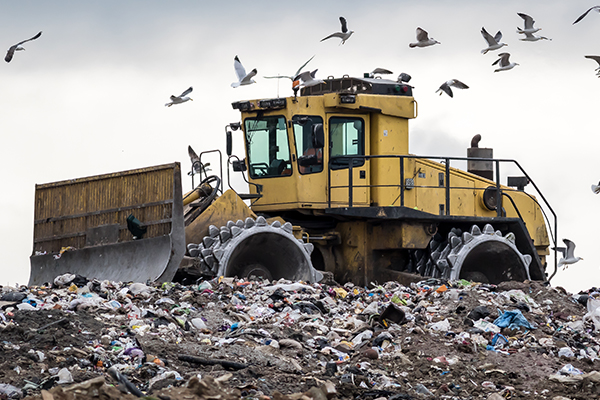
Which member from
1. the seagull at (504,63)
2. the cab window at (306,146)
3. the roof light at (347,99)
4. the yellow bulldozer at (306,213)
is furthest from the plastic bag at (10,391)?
the seagull at (504,63)

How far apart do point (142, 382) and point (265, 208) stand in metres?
6.27

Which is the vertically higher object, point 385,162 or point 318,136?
point 318,136

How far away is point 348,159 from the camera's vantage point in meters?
12.8

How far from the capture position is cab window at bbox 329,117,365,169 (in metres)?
12.8

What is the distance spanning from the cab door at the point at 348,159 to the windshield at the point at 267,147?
693mm

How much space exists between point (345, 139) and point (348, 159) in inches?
13.5

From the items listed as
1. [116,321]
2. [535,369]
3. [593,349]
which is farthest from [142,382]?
[593,349]

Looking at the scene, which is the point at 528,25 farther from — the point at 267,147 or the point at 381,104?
the point at 267,147

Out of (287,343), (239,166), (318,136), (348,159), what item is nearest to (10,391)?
(287,343)

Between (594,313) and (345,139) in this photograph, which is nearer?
(594,313)

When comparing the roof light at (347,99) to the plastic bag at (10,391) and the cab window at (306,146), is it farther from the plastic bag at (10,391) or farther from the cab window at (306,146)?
the plastic bag at (10,391)

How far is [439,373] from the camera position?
766 cm

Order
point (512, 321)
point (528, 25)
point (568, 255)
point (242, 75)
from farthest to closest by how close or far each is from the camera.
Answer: point (568, 255) → point (528, 25) → point (242, 75) → point (512, 321)

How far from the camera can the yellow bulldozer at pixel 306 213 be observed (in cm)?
1115
